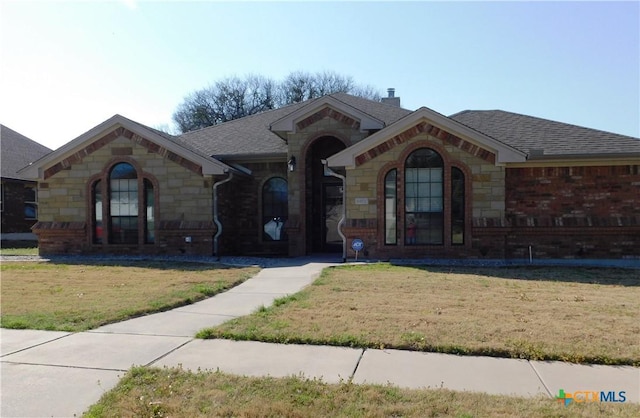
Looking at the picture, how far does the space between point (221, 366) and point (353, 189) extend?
9.33 m

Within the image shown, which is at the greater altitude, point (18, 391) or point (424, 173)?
point (424, 173)

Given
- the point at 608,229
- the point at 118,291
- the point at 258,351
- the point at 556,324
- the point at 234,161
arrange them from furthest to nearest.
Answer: the point at 234,161, the point at 608,229, the point at 118,291, the point at 556,324, the point at 258,351

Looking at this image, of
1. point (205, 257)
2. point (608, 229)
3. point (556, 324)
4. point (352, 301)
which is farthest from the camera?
point (205, 257)

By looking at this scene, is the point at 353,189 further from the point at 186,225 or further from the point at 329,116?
the point at 186,225

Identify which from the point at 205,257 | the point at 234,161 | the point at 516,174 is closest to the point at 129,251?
the point at 205,257

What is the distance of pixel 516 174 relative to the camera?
1312cm

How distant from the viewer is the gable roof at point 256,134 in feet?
53.0

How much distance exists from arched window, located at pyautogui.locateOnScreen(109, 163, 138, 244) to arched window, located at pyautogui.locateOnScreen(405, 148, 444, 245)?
8.88m

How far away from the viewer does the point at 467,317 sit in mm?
6230

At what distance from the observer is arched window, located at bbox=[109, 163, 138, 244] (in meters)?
15.0

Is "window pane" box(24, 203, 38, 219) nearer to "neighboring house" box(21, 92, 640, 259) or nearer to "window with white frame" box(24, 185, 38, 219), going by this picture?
"window with white frame" box(24, 185, 38, 219)

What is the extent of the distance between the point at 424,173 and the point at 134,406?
1096cm

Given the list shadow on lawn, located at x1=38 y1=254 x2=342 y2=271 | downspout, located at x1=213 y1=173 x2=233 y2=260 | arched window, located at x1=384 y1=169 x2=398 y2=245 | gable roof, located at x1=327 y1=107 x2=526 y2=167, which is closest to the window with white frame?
shadow on lawn, located at x1=38 y1=254 x2=342 y2=271

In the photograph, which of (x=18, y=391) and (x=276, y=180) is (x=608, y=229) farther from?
(x=18, y=391)
